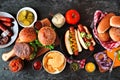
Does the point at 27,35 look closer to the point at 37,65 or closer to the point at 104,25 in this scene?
the point at 37,65

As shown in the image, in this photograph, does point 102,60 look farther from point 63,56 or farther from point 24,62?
point 24,62

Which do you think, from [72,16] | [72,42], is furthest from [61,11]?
[72,42]

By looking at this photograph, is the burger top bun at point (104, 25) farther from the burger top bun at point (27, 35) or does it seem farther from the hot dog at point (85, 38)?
the burger top bun at point (27, 35)

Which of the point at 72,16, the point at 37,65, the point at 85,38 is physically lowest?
the point at 37,65

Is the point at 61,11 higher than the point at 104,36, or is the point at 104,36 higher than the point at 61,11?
the point at 61,11

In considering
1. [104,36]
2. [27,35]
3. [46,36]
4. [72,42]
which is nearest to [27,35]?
[27,35]

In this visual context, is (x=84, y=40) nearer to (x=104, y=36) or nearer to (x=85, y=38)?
(x=85, y=38)

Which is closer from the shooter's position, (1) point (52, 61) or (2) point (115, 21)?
(2) point (115, 21)
